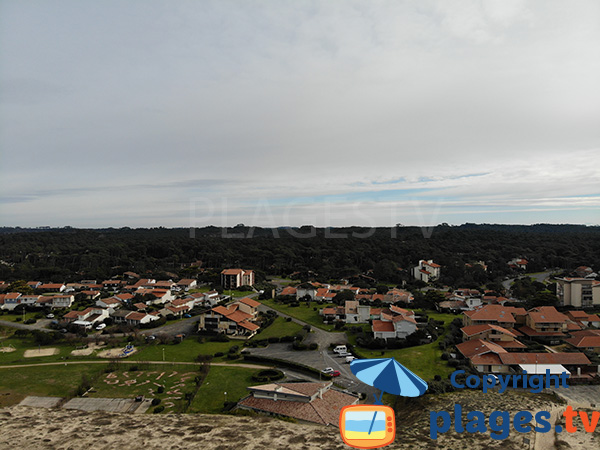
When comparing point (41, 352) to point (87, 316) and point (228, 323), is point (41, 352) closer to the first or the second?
point (87, 316)

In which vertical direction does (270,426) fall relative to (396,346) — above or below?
above

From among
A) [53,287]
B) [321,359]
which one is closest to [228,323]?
[321,359]

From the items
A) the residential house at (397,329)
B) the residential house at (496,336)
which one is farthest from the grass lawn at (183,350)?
the residential house at (496,336)

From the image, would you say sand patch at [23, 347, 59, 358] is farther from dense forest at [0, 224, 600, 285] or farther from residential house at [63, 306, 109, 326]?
dense forest at [0, 224, 600, 285]

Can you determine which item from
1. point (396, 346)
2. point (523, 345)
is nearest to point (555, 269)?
point (523, 345)

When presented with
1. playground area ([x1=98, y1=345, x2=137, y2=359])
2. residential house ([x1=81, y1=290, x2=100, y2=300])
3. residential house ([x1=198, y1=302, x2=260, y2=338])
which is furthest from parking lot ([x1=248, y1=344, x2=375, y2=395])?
residential house ([x1=81, y1=290, x2=100, y2=300])

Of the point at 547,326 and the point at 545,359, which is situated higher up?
the point at 547,326

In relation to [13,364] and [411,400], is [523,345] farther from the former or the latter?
[13,364]
